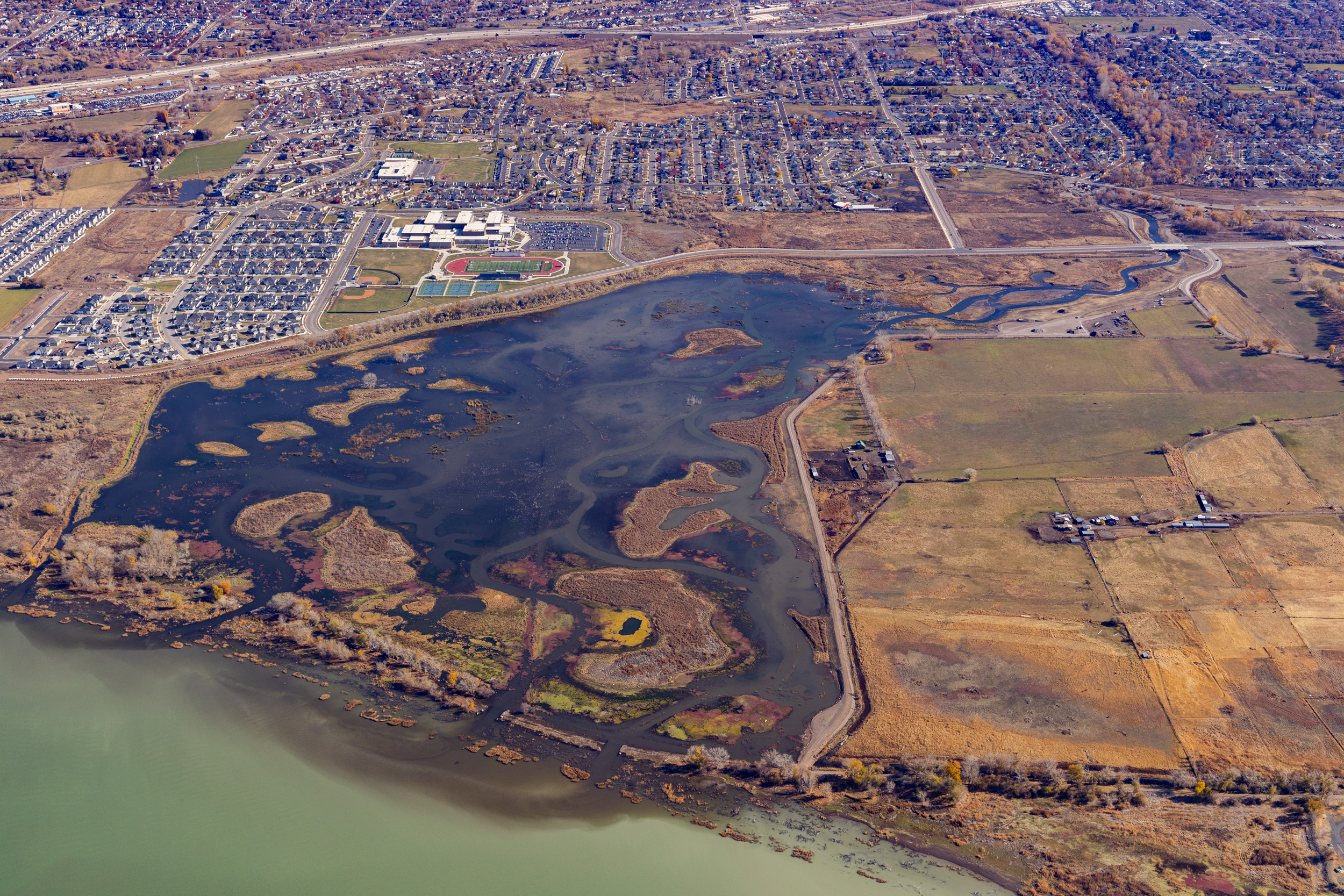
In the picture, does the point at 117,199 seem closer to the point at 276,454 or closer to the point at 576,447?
the point at 276,454

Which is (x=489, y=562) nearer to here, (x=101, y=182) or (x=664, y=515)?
(x=664, y=515)

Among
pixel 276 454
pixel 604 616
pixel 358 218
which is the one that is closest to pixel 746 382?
pixel 604 616

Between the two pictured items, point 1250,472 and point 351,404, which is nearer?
point 1250,472

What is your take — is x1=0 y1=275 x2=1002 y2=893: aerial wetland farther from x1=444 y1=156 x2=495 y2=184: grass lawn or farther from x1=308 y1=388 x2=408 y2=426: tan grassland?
x1=444 y1=156 x2=495 y2=184: grass lawn

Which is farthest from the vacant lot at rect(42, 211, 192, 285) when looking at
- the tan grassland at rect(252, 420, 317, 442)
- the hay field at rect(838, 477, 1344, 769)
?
the hay field at rect(838, 477, 1344, 769)

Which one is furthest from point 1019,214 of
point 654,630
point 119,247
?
point 119,247

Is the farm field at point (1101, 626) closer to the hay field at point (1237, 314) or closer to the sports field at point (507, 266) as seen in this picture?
the hay field at point (1237, 314)
